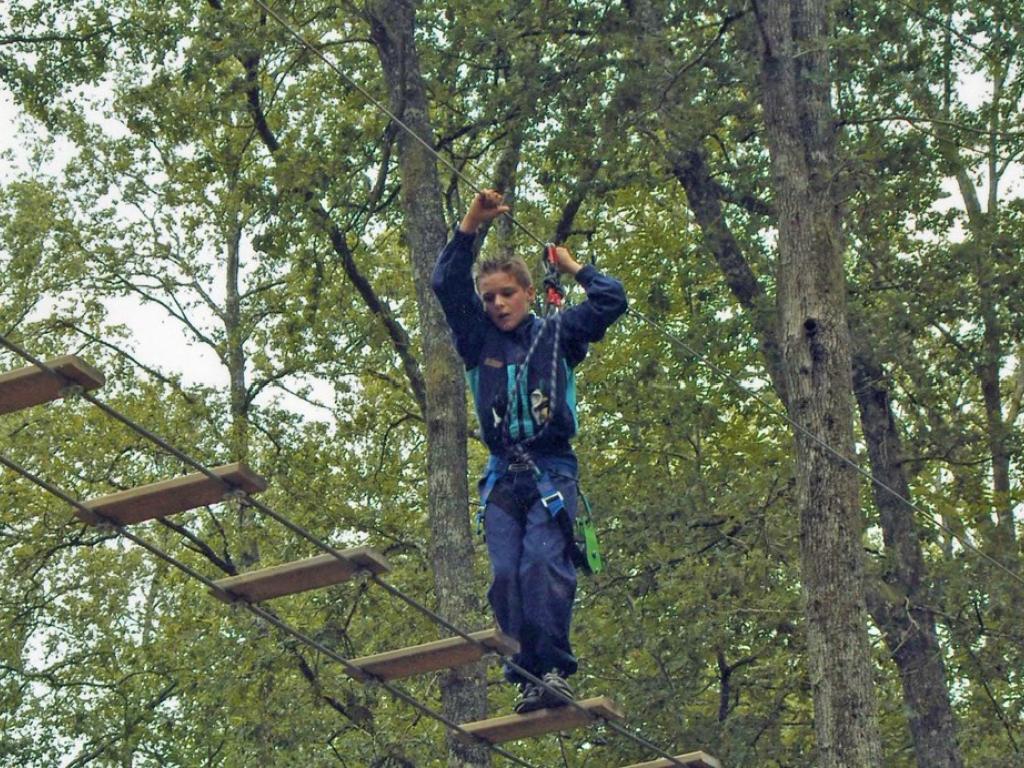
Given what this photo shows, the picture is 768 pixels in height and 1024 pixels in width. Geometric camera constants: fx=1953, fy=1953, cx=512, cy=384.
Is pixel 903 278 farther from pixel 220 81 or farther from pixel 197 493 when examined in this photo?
pixel 197 493

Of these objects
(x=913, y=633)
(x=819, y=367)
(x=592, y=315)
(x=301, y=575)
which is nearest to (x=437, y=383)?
(x=819, y=367)

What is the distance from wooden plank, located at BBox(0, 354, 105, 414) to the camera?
5.89 meters

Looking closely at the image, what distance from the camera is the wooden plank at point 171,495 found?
6156mm

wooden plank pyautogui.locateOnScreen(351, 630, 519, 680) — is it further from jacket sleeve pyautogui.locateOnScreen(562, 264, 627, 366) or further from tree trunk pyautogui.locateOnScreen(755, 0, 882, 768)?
tree trunk pyautogui.locateOnScreen(755, 0, 882, 768)

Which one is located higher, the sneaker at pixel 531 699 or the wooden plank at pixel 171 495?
the wooden plank at pixel 171 495

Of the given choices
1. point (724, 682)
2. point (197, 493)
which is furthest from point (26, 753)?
point (197, 493)

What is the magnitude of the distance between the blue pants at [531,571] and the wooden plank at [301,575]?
778 mm

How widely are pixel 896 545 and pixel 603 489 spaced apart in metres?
2.43

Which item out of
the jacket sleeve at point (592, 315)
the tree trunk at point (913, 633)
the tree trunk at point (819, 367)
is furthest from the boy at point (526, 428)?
the tree trunk at point (913, 633)

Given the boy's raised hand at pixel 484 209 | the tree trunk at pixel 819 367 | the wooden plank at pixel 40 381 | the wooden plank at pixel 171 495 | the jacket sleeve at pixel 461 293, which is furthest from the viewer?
the tree trunk at pixel 819 367

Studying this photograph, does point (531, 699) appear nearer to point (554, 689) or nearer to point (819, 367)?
point (554, 689)

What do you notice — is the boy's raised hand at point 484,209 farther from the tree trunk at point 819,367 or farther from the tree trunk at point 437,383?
the tree trunk at point 437,383

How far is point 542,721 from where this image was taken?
7215 mm

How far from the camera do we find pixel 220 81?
18.0 metres
